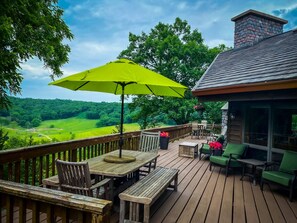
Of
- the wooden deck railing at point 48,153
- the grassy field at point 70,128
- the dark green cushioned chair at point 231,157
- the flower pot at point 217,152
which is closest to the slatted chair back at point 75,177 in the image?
the wooden deck railing at point 48,153

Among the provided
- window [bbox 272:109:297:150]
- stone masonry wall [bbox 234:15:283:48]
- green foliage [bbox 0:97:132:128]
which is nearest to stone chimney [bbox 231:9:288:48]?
stone masonry wall [bbox 234:15:283:48]

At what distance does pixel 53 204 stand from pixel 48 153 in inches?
86.0

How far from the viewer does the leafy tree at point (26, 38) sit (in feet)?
16.9

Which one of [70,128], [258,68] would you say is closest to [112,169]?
[258,68]

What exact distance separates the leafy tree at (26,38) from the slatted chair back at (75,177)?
3.86 m

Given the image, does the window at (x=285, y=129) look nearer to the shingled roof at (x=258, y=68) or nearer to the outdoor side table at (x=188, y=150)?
the shingled roof at (x=258, y=68)

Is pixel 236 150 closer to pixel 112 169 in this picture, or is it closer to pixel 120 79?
pixel 112 169

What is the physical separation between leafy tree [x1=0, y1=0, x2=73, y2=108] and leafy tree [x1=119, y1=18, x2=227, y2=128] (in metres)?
8.78

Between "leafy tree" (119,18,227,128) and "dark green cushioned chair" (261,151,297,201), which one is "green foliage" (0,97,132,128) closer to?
"leafy tree" (119,18,227,128)

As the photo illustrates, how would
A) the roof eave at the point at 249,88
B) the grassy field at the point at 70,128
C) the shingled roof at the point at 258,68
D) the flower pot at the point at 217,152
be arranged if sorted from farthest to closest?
1. the grassy field at the point at 70,128
2. the flower pot at the point at 217,152
3. the shingled roof at the point at 258,68
4. the roof eave at the point at 249,88

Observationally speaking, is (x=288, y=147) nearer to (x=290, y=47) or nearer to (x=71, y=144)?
(x=290, y=47)

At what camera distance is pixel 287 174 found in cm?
414

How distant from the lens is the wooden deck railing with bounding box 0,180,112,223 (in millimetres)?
1309

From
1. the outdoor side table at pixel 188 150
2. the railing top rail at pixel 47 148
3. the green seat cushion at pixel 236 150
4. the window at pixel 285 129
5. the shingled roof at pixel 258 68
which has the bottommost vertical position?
the outdoor side table at pixel 188 150
